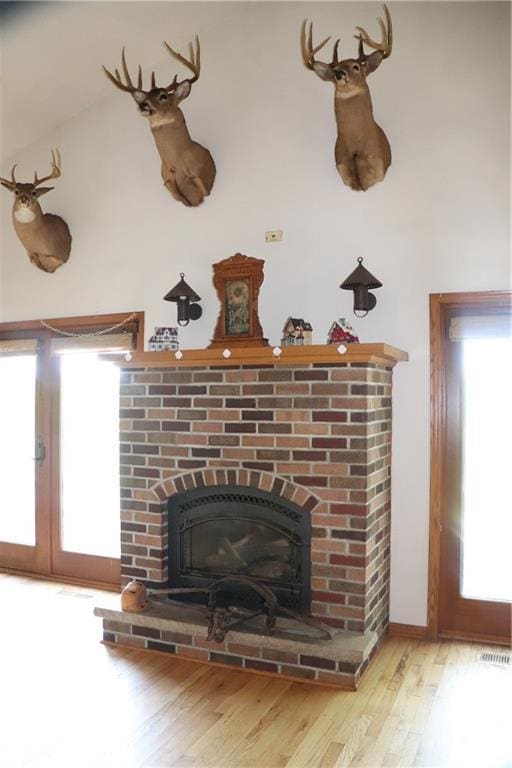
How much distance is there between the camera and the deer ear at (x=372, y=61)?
2.92 meters

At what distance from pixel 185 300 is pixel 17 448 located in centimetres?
204

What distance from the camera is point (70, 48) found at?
3.71m

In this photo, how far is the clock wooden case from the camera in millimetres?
3443

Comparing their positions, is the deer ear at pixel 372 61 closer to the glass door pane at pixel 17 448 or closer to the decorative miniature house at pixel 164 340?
the decorative miniature house at pixel 164 340

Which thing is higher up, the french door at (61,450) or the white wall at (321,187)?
the white wall at (321,187)

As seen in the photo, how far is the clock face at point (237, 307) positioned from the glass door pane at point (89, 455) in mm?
1137

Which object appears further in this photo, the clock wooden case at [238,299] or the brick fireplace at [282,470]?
the clock wooden case at [238,299]

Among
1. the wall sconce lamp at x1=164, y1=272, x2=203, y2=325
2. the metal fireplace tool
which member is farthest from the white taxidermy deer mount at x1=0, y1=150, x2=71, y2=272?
the metal fireplace tool

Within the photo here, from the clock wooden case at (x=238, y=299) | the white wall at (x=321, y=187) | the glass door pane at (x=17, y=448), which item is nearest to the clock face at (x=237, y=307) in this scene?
the clock wooden case at (x=238, y=299)

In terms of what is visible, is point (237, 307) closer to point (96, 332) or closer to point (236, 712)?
point (96, 332)

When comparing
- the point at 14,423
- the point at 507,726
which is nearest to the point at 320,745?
the point at 507,726

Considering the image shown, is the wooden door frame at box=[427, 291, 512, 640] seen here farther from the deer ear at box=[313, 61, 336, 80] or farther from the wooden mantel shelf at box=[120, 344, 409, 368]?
the deer ear at box=[313, 61, 336, 80]

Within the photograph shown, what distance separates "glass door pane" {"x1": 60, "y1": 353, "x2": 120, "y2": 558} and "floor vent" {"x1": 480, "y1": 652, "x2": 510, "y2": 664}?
8.06ft

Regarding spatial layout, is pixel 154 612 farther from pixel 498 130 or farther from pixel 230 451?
pixel 498 130
